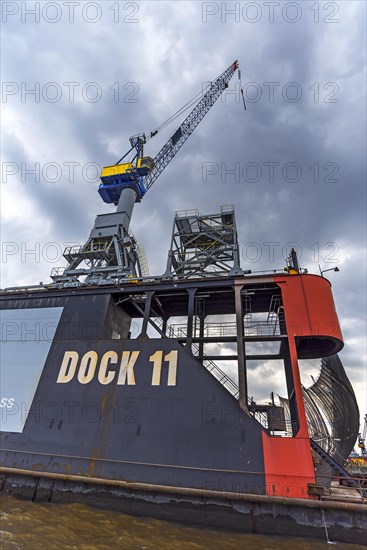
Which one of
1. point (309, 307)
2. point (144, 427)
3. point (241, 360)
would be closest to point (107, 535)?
point (144, 427)

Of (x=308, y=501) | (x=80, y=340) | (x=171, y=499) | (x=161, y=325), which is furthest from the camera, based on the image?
(x=161, y=325)

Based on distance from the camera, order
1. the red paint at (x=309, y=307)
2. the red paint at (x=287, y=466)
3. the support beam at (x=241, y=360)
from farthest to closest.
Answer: the red paint at (x=309, y=307)
the support beam at (x=241, y=360)
the red paint at (x=287, y=466)

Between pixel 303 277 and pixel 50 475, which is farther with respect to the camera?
pixel 303 277

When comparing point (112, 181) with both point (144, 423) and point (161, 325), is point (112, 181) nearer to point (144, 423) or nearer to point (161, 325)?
point (161, 325)

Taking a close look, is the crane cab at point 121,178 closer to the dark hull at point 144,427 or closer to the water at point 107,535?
the dark hull at point 144,427

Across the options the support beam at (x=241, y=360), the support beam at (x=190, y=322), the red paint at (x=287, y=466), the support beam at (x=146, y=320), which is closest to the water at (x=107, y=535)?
the red paint at (x=287, y=466)

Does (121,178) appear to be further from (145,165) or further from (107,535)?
(107,535)

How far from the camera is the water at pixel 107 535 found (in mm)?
6879

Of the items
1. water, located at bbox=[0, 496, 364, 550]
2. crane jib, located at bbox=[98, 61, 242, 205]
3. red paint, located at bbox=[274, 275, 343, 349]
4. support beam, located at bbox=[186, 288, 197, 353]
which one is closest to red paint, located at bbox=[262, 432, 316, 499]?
water, located at bbox=[0, 496, 364, 550]

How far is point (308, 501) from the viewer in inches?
321

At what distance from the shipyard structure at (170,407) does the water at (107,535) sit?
1.56 feet

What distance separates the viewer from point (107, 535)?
7.50 meters

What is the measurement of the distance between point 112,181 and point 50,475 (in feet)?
69.6

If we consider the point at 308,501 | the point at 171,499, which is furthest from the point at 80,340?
the point at 308,501
